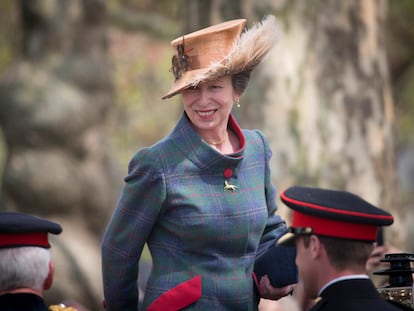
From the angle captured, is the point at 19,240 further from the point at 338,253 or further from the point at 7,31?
the point at 7,31

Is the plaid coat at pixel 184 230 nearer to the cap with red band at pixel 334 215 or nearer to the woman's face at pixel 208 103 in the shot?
the woman's face at pixel 208 103

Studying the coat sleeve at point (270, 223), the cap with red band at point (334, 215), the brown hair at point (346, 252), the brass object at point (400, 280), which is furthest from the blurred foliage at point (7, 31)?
the brown hair at point (346, 252)

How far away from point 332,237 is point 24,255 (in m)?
1.20

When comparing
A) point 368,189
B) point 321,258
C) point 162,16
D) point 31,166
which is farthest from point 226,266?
point 162,16

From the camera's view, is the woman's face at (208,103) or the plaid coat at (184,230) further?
the woman's face at (208,103)

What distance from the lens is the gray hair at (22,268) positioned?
15.6 feet

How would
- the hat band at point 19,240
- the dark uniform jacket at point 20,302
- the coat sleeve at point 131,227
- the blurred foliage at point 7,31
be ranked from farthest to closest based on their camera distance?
the blurred foliage at point 7,31 → the coat sleeve at point 131,227 → the hat band at point 19,240 → the dark uniform jacket at point 20,302

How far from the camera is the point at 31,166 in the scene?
14719mm

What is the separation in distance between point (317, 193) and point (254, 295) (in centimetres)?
61

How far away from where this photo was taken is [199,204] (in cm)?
504

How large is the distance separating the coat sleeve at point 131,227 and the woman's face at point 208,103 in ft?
0.85

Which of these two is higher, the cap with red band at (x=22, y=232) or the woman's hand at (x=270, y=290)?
the cap with red band at (x=22, y=232)

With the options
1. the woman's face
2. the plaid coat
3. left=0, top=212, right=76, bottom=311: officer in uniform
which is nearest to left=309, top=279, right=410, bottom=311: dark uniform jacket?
the plaid coat

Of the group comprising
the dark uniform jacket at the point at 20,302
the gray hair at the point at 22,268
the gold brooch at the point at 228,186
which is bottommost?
the dark uniform jacket at the point at 20,302
